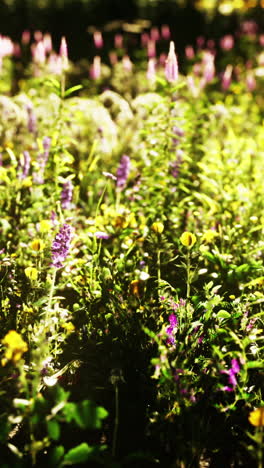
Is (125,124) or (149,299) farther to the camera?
(125,124)

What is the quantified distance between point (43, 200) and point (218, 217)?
111cm

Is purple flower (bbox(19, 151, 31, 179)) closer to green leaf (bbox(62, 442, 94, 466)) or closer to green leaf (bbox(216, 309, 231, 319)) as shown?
green leaf (bbox(216, 309, 231, 319))

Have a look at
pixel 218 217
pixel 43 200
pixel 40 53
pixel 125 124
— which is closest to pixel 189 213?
pixel 218 217

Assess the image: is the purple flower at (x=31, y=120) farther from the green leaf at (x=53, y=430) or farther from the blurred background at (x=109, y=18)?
the blurred background at (x=109, y=18)

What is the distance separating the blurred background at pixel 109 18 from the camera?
9.17 m

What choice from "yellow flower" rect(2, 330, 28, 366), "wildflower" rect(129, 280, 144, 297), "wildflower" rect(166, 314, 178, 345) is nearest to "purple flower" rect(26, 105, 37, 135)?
"wildflower" rect(129, 280, 144, 297)

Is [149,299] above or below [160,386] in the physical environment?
above

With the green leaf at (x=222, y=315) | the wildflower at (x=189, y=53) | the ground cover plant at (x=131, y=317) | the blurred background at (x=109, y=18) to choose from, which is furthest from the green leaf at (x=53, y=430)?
the blurred background at (x=109, y=18)

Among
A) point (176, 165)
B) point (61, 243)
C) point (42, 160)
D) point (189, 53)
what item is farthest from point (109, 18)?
point (61, 243)

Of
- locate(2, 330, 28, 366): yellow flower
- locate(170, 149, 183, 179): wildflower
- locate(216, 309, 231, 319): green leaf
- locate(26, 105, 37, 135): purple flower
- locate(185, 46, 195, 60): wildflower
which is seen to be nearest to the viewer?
locate(2, 330, 28, 366): yellow flower

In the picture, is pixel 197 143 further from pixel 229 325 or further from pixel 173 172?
pixel 229 325

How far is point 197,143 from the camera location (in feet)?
12.4

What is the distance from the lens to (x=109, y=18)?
33.9 ft

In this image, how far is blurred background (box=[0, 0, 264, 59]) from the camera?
9.17m
